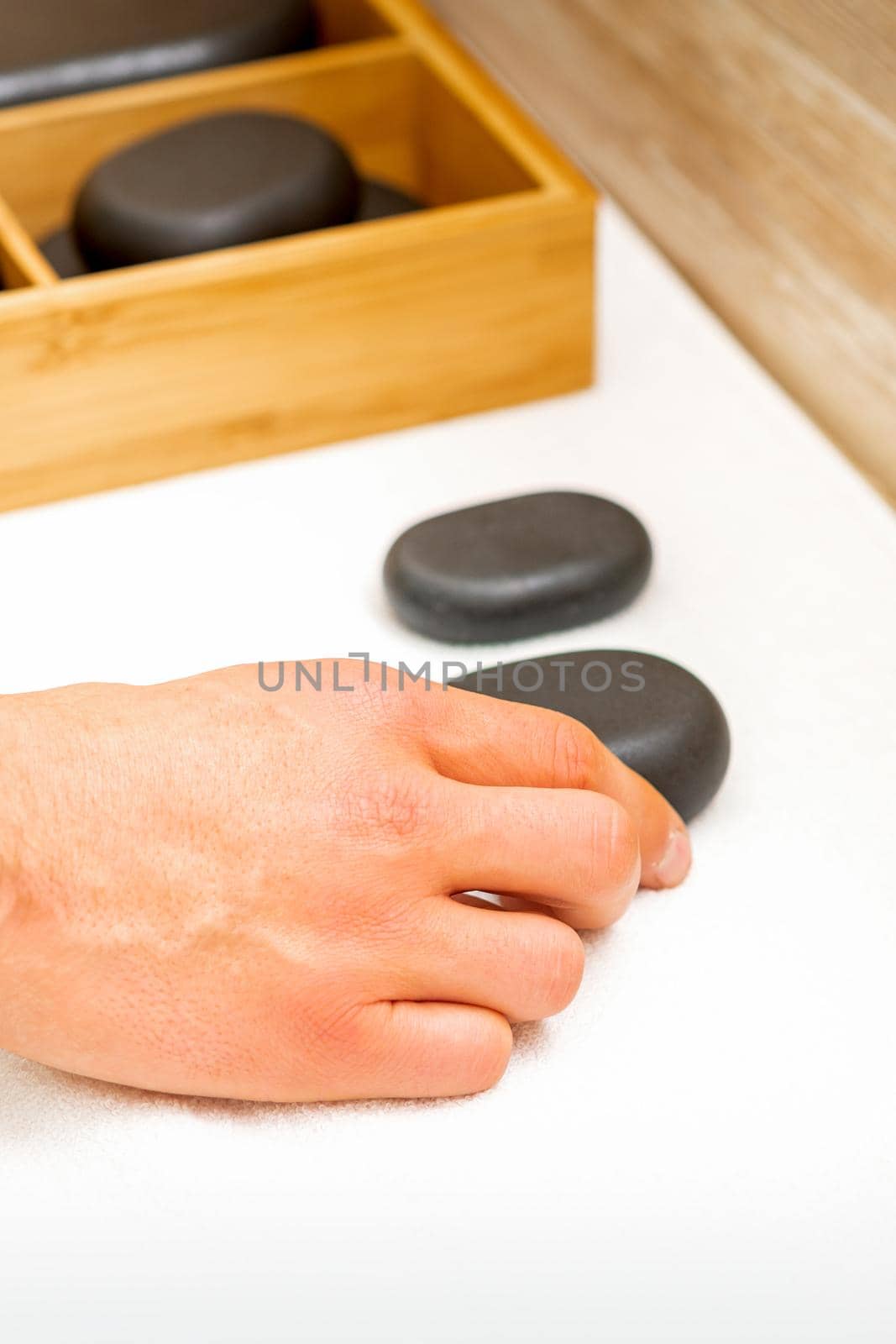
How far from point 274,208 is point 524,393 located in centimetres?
18

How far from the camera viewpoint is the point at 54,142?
3.46 ft

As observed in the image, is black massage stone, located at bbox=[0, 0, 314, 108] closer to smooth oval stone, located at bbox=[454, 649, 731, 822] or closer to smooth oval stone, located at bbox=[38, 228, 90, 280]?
smooth oval stone, located at bbox=[38, 228, 90, 280]

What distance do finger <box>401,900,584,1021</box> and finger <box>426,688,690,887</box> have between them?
0.06 meters

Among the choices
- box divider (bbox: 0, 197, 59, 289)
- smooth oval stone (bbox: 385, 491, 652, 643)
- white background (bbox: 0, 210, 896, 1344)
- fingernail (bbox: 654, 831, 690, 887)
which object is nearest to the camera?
white background (bbox: 0, 210, 896, 1344)

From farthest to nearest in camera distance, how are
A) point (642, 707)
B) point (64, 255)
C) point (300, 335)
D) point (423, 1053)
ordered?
point (64, 255)
point (300, 335)
point (642, 707)
point (423, 1053)

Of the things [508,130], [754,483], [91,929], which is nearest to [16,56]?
[508,130]

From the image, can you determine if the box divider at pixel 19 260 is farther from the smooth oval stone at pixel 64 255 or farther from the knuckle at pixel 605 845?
the knuckle at pixel 605 845

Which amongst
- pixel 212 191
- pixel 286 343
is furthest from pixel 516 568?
pixel 212 191

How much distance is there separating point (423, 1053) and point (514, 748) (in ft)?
0.40

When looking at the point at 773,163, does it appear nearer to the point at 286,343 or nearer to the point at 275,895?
the point at 286,343

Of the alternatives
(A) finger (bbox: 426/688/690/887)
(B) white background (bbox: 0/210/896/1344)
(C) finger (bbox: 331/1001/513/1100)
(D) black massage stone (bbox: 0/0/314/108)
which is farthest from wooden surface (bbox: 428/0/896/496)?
(C) finger (bbox: 331/1001/513/1100)

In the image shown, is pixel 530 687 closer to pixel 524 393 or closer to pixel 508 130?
pixel 524 393

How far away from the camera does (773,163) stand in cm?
93

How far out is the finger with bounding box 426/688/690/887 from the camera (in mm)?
604
